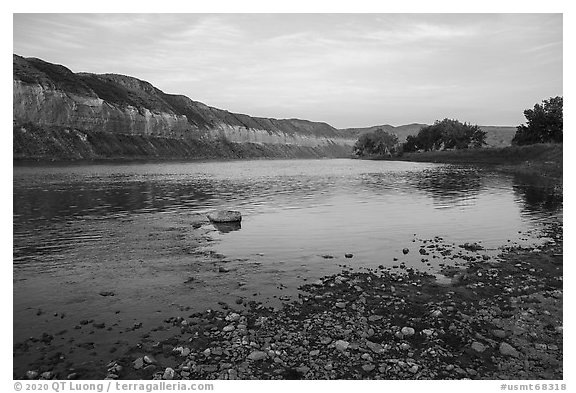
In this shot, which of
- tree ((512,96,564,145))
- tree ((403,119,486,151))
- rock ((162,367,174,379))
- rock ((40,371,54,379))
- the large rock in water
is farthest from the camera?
tree ((403,119,486,151))

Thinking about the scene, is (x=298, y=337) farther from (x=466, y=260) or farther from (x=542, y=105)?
(x=542, y=105)

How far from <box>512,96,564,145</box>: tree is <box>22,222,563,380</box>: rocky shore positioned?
356 feet

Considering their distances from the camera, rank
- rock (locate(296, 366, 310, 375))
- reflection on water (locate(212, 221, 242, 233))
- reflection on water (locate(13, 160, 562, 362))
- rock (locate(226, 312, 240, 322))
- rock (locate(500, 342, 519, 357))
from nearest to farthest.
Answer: rock (locate(296, 366, 310, 375)), rock (locate(500, 342, 519, 357)), rock (locate(226, 312, 240, 322)), reflection on water (locate(13, 160, 562, 362)), reflection on water (locate(212, 221, 242, 233))

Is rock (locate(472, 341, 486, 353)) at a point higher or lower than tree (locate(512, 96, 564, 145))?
lower

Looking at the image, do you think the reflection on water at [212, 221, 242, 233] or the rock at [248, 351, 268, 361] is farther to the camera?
the reflection on water at [212, 221, 242, 233]

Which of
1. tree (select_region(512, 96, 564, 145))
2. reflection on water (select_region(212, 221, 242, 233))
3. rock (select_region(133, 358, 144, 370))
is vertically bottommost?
rock (select_region(133, 358, 144, 370))

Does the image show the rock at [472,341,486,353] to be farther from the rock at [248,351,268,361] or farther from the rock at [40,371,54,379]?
the rock at [40,371,54,379]

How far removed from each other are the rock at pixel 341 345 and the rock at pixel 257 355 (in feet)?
6.10

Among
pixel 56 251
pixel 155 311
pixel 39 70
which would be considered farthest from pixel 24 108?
pixel 155 311

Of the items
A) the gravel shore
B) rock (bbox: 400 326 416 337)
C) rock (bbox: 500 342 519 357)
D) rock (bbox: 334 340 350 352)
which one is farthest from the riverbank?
rock (bbox: 334 340 350 352)

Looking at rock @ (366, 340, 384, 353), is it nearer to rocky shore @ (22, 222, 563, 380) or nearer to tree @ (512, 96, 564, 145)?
rocky shore @ (22, 222, 563, 380)

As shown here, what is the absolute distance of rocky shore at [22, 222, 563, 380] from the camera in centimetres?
927

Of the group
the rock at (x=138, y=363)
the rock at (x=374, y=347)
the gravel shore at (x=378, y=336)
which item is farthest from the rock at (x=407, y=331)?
the rock at (x=138, y=363)

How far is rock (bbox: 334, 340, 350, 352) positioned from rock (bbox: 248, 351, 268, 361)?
6.10 ft
